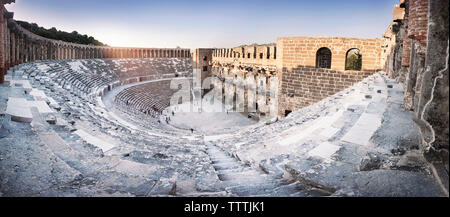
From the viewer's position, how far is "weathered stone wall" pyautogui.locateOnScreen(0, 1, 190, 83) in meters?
12.5

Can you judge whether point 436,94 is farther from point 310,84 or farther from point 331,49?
point 310,84

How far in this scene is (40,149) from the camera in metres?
3.97

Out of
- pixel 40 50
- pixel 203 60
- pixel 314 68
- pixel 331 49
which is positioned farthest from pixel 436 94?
pixel 203 60

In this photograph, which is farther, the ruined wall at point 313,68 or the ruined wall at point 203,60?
the ruined wall at point 203,60

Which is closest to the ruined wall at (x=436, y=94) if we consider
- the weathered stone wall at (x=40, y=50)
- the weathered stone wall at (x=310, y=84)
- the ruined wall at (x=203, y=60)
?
the weathered stone wall at (x=310, y=84)

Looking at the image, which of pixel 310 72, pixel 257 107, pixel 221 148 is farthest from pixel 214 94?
pixel 221 148

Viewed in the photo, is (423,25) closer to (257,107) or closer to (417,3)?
(417,3)

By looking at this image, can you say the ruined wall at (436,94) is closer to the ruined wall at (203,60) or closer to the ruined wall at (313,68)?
the ruined wall at (313,68)

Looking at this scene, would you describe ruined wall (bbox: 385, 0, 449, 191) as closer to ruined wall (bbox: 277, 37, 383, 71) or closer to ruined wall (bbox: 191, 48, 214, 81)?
ruined wall (bbox: 277, 37, 383, 71)

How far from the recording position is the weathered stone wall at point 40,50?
12508 mm

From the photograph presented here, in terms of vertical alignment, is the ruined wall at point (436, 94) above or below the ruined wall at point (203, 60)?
below

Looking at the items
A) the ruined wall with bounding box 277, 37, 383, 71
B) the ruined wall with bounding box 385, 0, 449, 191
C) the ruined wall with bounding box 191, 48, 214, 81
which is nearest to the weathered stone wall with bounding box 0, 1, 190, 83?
the ruined wall with bounding box 385, 0, 449, 191

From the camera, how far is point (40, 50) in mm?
22547
